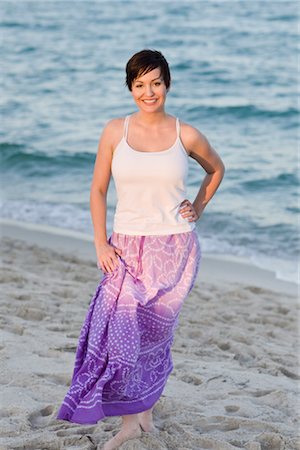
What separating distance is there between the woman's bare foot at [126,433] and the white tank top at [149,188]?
0.89 meters

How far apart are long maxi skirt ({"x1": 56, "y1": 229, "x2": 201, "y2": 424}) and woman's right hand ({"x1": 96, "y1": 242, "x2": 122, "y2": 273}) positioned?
22 millimetres

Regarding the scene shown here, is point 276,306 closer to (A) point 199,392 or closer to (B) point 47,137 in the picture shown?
(A) point 199,392

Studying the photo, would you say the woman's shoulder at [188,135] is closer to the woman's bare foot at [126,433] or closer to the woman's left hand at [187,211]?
the woman's left hand at [187,211]

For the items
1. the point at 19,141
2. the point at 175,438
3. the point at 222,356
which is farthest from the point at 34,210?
the point at 175,438

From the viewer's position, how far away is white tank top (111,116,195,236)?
3.79 metres

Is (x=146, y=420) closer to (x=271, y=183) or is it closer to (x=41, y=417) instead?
(x=41, y=417)

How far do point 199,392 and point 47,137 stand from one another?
10.8 m

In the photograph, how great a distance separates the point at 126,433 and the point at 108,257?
33.0 inches

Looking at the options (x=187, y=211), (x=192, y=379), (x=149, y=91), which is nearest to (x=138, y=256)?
(x=187, y=211)

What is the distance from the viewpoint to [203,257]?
8805 mm

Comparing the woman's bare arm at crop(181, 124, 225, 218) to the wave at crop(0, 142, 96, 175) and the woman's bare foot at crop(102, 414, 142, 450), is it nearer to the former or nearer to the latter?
the woman's bare foot at crop(102, 414, 142, 450)

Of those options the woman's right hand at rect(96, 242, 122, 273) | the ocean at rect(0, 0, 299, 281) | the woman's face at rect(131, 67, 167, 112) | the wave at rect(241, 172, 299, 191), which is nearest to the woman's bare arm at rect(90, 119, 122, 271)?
the woman's right hand at rect(96, 242, 122, 273)

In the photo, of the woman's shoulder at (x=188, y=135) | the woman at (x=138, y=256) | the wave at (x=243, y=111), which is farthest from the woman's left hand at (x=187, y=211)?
the wave at (x=243, y=111)

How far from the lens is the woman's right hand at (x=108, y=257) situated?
3.86m
